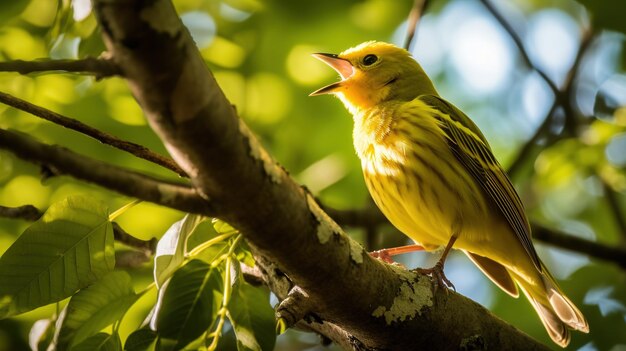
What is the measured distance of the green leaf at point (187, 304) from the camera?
203cm

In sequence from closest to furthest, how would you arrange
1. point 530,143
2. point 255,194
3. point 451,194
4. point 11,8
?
1. point 255,194
2. point 11,8
3. point 451,194
4. point 530,143

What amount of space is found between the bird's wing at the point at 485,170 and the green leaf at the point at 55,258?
237cm

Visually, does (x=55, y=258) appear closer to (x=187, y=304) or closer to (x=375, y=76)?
(x=187, y=304)

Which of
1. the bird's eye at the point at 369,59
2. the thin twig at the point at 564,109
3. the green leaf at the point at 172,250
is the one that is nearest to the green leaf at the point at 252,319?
the green leaf at the point at 172,250

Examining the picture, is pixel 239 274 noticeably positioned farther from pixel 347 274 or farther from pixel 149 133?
pixel 149 133

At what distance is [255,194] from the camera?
72.8 inches

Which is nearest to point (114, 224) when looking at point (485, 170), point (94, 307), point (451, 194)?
point (94, 307)

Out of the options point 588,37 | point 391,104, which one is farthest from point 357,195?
point 588,37

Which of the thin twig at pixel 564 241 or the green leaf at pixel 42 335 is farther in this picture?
the thin twig at pixel 564 241

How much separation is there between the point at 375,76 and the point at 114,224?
250 centimetres

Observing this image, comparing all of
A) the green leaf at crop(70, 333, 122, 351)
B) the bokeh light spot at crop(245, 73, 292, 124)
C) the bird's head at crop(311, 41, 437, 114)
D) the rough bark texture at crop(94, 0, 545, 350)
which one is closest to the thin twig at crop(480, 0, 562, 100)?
the bird's head at crop(311, 41, 437, 114)

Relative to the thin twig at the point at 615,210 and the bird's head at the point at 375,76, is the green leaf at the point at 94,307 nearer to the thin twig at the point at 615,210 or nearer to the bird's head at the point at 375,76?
the bird's head at the point at 375,76

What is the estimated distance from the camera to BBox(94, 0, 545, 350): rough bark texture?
1535 mm

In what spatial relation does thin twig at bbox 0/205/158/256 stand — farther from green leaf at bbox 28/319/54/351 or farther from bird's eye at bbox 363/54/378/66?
bird's eye at bbox 363/54/378/66
